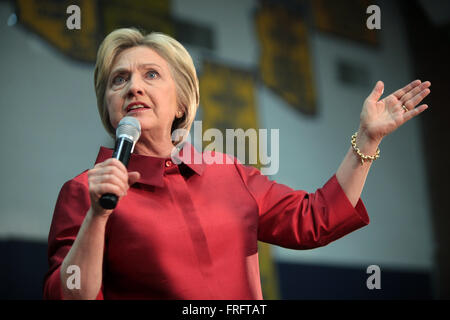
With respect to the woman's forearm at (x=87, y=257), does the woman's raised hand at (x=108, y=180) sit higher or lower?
higher

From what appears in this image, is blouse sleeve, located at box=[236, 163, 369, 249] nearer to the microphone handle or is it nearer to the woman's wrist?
the woman's wrist

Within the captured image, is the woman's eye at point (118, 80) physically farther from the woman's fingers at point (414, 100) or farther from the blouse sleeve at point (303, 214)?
the woman's fingers at point (414, 100)

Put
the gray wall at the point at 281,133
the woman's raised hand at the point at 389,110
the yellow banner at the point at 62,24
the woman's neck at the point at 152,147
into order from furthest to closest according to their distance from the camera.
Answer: the yellow banner at the point at 62,24, the gray wall at the point at 281,133, the woman's neck at the point at 152,147, the woman's raised hand at the point at 389,110

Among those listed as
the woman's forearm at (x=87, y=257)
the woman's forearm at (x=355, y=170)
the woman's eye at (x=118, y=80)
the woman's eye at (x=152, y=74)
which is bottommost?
the woman's forearm at (x=87, y=257)

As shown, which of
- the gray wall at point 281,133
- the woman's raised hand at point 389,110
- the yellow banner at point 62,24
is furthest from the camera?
the yellow banner at point 62,24

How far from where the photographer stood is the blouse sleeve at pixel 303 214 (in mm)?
1500

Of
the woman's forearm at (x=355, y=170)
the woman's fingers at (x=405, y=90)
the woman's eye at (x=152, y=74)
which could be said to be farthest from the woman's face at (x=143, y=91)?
the woman's fingers at (x=405, y=90)

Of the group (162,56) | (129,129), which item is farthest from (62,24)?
(129,129)

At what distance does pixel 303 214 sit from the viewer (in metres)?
1.54

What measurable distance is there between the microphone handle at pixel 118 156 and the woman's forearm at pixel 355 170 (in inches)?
23.9

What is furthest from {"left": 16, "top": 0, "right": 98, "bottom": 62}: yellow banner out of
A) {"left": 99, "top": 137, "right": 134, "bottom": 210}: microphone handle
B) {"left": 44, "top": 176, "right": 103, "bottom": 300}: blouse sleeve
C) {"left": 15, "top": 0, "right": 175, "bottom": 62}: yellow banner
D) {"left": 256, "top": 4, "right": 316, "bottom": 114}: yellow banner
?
{"left": 99, "top": 137, "right": 134, "bottom": 210}: microphone handle

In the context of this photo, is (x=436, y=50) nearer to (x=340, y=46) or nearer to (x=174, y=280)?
(x=340, y=46)

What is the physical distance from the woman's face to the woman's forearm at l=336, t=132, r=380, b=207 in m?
0.53

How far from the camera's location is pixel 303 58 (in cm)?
426
